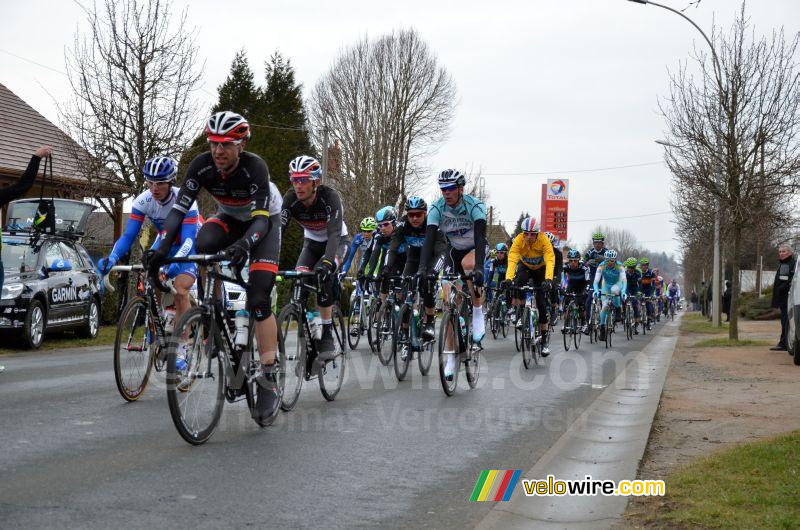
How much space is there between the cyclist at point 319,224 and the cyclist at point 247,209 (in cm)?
126

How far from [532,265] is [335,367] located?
641 centimetres

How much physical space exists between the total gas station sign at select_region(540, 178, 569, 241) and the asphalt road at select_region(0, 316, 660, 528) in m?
42.8

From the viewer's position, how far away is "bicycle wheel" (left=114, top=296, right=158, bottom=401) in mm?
7746

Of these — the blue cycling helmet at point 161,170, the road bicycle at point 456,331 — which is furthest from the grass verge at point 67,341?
the road bicycle at point 456,331

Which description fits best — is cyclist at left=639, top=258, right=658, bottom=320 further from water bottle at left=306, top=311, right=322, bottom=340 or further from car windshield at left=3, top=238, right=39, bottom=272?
water bottle at left=306, top=311, right=322, bottom=340

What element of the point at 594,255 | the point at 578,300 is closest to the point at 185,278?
the point at 578,300

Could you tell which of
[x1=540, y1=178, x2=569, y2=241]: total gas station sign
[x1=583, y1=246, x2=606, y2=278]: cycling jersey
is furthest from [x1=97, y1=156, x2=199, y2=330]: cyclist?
[x1=540, y1=178, x2=569, y2=241]: total gas station sign

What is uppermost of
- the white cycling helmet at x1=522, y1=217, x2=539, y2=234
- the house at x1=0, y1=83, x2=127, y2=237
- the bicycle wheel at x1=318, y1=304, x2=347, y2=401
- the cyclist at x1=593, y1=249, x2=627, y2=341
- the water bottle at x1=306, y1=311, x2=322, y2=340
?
the house at x1=0, y1=83, x2=127, y2=237

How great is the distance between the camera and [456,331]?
946 centimetres

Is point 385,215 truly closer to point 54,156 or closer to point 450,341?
point 450,341

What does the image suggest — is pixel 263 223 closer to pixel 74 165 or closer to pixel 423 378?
pixel 423 378

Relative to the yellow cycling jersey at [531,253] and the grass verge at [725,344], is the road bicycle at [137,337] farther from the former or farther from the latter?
the grass verge at [725,344]

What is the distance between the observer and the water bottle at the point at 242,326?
6531 millimetres

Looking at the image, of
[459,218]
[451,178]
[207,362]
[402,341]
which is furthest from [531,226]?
[207,362]
